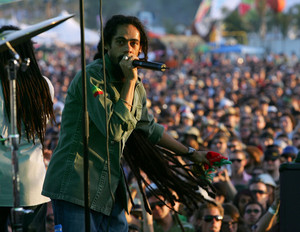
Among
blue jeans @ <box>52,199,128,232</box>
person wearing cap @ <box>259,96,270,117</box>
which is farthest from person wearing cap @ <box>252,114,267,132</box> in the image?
blue jeans @ <box>52,199,128,232</box>

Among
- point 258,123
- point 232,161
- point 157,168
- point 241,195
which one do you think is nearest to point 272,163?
point 232,161

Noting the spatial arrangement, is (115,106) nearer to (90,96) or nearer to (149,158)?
(90,96)

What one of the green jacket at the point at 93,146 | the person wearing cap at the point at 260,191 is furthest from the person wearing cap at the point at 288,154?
the green jacket at the point at 93,146

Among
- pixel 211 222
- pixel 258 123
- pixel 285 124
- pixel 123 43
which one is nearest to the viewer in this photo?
pixel 123 43

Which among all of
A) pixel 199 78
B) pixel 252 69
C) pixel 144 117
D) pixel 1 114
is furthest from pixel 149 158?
pixel 252 69

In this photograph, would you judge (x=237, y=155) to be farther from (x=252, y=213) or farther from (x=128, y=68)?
(x=128, y=68)

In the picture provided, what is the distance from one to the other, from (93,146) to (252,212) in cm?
359

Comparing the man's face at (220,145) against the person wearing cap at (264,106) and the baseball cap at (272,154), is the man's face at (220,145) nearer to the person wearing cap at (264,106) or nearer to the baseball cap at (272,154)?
the baseball cap at (272,154)

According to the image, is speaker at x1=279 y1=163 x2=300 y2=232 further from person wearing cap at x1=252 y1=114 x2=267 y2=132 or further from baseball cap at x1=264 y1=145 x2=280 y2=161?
person wearing cap at x1=252 y1=114 x2=267 y2=132

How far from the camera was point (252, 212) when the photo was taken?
21.5 ft

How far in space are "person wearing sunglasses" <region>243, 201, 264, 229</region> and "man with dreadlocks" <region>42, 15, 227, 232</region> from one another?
3254 millimetres

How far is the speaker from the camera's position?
3149mm

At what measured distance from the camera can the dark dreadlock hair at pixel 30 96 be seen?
10.9 feet

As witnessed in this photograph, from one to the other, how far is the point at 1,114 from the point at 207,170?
4.03ft
